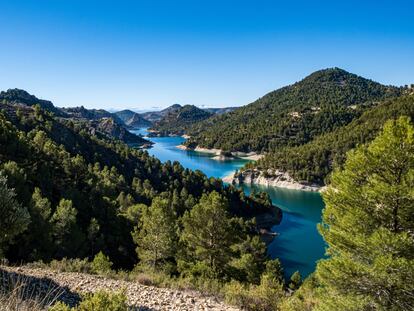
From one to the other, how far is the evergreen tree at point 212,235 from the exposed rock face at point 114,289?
11.1 m

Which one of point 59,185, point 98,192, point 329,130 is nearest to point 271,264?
point 98,192

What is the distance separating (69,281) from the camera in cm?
1365

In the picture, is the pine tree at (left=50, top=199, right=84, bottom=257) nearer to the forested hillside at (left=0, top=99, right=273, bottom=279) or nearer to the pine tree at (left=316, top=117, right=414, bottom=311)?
the forested hillside at (left=0, top=99, right=273, bottom=279)

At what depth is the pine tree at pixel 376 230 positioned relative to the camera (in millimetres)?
9953

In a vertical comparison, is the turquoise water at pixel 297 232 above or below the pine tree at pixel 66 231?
below

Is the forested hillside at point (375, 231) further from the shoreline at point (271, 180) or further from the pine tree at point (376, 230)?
the shoreline at point (271, 180)

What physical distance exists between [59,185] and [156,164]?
49717 mm

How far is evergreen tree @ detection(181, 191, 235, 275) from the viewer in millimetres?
25688

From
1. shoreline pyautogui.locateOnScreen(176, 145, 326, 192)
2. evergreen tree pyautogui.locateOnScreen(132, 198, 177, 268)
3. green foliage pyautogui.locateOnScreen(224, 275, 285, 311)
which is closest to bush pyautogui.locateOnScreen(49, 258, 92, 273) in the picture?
green foliage pyautogui.locateOnScreen(224, 275, 285, 311)

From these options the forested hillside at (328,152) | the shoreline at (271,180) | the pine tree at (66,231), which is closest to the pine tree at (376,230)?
the pine tree at (66,231)

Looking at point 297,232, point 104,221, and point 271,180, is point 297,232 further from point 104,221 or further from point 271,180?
point 271,180

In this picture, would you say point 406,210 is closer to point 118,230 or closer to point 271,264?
point 271,264

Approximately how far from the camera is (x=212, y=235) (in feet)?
85.4

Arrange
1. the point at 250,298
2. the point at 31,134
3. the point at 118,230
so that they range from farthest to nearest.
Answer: the point at 31,134
the point at 118,230
the point at 250,298
